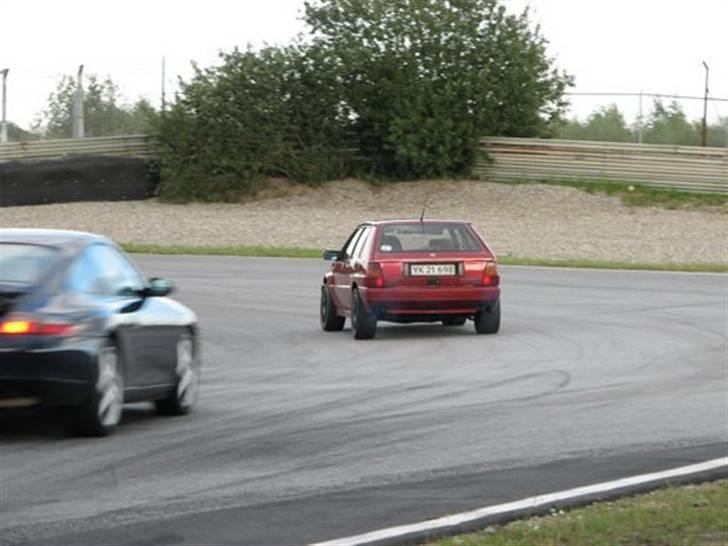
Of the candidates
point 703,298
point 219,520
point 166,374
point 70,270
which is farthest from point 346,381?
point 703,298

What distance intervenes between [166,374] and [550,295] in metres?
16.3

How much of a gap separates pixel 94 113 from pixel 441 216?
15.4 metres

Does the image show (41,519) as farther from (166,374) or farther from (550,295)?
(550,295)

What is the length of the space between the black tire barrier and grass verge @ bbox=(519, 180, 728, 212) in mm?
11045

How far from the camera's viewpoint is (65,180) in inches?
1886

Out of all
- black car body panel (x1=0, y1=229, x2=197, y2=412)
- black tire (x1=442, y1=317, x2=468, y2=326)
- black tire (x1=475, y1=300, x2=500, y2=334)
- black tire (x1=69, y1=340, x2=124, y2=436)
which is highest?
black car body panel (x1=0, y1=229, x2=197, y2=412)

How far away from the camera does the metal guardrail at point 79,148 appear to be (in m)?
50.5

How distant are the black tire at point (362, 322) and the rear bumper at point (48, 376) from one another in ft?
32.5

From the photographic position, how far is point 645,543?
816cm

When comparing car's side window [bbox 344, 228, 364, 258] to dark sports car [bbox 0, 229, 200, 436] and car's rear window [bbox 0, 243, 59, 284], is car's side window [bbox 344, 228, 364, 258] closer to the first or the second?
dark sports car [bbox 0, 229, 200, 436]

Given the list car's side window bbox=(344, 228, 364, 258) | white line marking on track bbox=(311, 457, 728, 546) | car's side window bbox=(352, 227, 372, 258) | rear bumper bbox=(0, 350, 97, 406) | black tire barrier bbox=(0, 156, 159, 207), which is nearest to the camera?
white line marking on track bbox=(311, 457, 728, 546)

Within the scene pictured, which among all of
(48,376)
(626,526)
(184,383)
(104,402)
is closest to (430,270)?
(184,383)

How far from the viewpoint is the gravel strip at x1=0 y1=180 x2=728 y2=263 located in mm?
42531

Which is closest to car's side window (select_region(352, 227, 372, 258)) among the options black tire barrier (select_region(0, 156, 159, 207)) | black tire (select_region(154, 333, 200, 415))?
→ black tire (select_region(154, 333, 200, 415))
